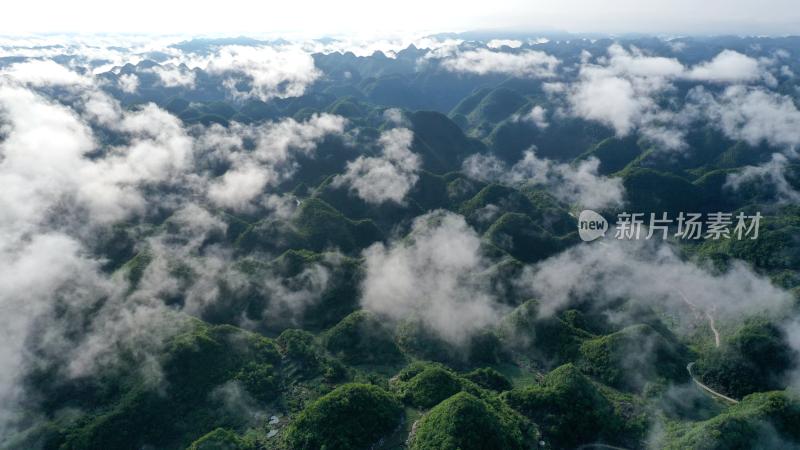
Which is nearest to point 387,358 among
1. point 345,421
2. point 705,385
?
point 345,421

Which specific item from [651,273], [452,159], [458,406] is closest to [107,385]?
[458,406]

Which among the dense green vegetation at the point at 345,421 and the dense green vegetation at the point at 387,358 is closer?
the dense green vegetation at the point at 345,421

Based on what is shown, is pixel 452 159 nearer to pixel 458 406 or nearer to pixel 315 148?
pixel 315 148

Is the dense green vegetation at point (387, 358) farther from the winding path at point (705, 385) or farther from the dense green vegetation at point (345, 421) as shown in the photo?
the winding path at point (705, 385)

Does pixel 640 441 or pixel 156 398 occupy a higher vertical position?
pixel 156 398

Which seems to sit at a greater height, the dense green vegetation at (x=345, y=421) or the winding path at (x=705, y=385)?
the dense green vegetation at (x=345, y=421)

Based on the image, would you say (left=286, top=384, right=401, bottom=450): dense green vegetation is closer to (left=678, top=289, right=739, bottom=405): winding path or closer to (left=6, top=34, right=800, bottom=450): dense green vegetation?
(left=6, top=34, right=800, bottom=450): dense green vegetation

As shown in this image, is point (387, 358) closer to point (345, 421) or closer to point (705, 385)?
point (345, 421)

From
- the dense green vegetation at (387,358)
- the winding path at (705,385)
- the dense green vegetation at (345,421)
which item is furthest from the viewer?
the winding path at (705,385)

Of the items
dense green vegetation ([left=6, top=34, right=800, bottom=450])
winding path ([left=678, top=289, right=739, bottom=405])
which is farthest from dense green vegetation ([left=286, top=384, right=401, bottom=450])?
winding path ([left=678, top=289, right=739, bottom=405])

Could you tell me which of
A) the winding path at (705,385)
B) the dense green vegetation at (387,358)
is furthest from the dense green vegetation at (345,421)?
the winding path at (705,385)

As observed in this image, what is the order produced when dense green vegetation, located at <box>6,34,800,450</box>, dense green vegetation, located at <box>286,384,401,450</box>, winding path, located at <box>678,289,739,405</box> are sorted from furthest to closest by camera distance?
1. winding path, located at <box>678,289,739,405</box>
2. dense green vegetation, located at <box>6,34,800,450</box>
3. dense green vegetation, located at <box>286,384,401,450</box>
